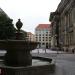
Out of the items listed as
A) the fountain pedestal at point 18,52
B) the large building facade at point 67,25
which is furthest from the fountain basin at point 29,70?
the large building facade at point 67,25

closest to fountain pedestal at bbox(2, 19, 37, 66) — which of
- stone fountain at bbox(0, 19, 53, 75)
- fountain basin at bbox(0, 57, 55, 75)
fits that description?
stone fountain at bbox(0, 19, 53, 75)

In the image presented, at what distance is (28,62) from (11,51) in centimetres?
126

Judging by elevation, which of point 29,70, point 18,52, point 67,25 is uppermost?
point 67,25

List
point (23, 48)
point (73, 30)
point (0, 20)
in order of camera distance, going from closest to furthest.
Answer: point (23, 48) < point (73, 30) < point (0, 20)

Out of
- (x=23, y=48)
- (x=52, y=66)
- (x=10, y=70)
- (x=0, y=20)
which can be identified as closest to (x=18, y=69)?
(x=10, y=70)

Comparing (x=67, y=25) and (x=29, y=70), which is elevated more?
(x=67, y=25)

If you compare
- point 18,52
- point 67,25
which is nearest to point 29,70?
point 18,52

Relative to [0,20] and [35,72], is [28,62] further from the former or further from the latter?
[0,20]

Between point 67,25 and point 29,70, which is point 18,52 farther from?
point 67,25

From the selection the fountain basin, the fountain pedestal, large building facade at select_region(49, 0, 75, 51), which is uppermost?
large building facade at select_region(49, 0, 75, 51)

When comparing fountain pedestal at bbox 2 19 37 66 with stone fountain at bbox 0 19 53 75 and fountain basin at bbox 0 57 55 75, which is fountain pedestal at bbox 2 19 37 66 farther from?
fountain basin at bbox 0 57 55 75

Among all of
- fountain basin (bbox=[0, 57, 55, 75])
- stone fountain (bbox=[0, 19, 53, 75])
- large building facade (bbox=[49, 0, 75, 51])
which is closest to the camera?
fountain basin (bbox=[0, 57, 55, 75])

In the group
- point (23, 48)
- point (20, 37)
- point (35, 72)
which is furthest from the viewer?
point (20, 37)

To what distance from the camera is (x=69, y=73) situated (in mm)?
15727
